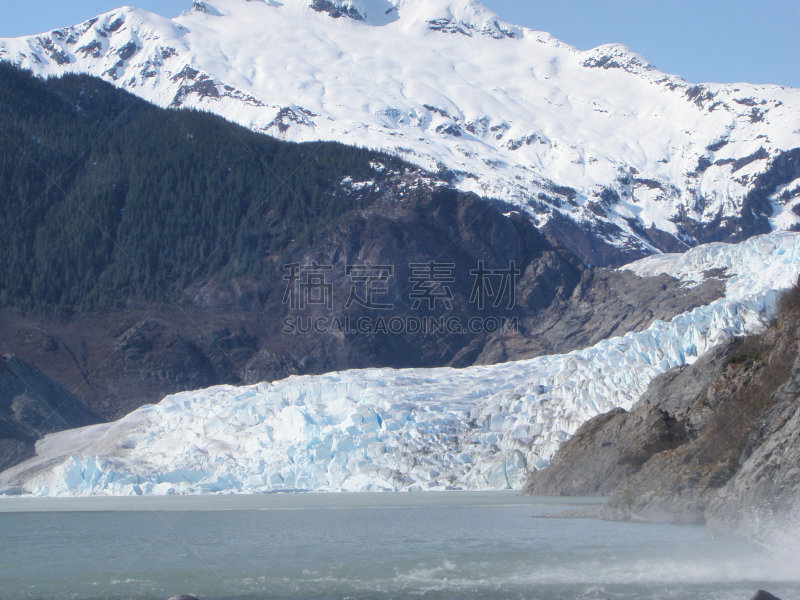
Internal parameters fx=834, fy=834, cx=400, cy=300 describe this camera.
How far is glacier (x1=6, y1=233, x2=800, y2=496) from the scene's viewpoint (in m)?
43.3

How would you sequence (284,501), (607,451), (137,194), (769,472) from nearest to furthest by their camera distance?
(769,472) < (607,451) < (284,501) < (137,194)

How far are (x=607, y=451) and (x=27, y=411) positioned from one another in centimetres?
4578

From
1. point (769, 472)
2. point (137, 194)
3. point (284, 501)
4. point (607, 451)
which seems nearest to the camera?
point (769, 472)

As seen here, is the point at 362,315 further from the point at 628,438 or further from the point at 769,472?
the point at 769,472

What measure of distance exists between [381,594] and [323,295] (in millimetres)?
89801

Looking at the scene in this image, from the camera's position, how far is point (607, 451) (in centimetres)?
3206

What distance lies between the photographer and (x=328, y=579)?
16.7 metres

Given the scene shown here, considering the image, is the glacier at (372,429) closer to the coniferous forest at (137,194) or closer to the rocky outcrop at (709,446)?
the rocky outcrop at (709,446)

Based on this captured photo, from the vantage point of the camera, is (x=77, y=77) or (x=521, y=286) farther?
(x=77, y=77)

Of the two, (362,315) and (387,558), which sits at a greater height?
(362,315)

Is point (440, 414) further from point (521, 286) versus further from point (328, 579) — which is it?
point (521, 286)

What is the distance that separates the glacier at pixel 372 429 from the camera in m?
43.3

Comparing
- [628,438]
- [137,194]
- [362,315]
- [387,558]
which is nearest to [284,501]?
[628,438]

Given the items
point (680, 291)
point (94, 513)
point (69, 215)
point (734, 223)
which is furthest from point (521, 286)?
point (734, 223)
